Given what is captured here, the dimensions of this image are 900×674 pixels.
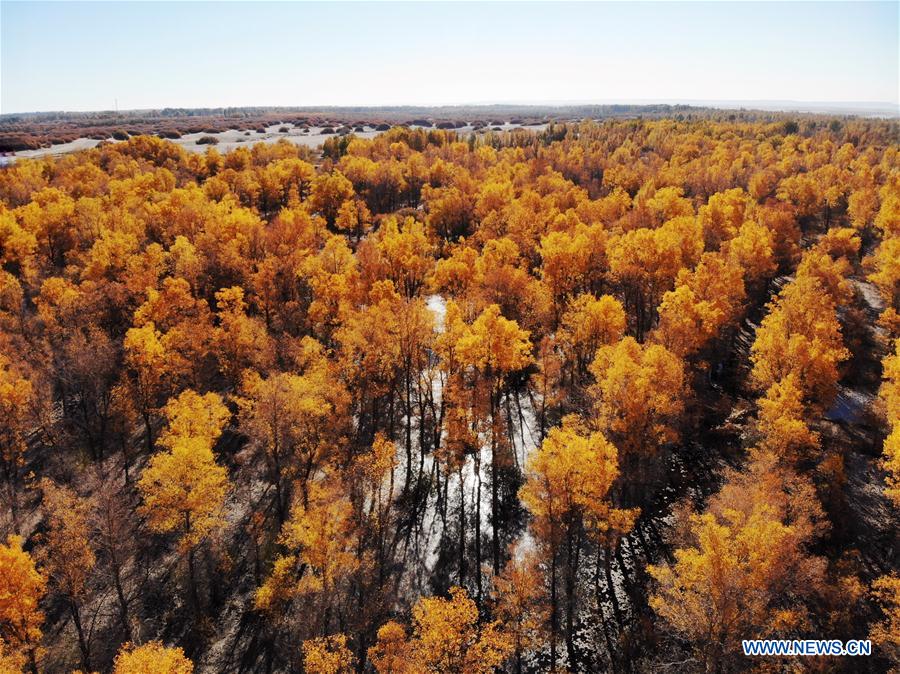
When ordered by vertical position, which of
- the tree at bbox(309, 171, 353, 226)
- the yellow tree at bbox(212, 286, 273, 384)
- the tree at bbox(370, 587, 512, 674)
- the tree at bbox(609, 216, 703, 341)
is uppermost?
the tree at bbox(309, 171, 353, 226)

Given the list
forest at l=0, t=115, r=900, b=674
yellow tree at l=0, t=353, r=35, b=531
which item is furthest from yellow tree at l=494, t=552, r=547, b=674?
yellow tree at l=0, t=353, r=35, b=531

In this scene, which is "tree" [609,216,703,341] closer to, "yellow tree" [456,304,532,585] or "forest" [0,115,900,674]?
"forest" [0,115,900,674]

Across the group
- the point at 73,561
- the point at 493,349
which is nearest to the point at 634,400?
the point at 493,349

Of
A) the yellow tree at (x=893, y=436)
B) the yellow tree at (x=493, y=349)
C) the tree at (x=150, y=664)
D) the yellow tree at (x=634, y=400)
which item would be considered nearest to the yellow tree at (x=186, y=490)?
the tree at (x=150, y=664)

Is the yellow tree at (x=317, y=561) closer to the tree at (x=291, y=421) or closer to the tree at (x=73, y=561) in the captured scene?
the tree at (x=291, y=421)

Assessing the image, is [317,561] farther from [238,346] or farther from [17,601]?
[238,346]

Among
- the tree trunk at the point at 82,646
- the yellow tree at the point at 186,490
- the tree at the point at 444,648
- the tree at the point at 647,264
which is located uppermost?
the tree at the point at 647,264
